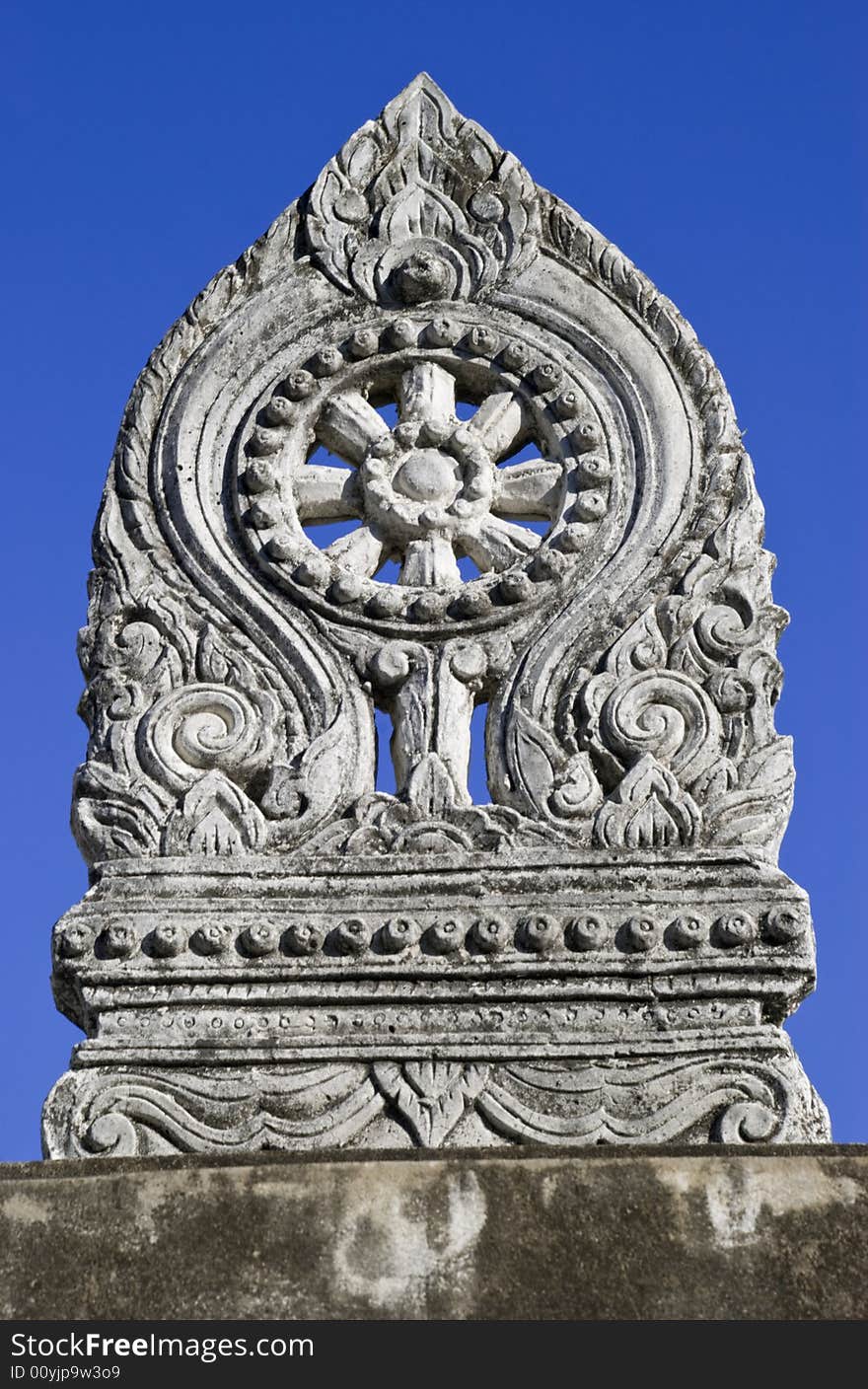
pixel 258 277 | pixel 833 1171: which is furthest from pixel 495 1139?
pixel 258 277

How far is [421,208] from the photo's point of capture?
10.0 m

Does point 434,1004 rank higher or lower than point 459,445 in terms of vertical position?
lower

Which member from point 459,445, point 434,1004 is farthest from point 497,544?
point 434,1004

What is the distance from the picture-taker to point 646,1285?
22.4 feet

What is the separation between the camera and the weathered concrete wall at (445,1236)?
684 centimetres

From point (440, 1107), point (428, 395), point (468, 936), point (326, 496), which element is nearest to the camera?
point (440, 1107)

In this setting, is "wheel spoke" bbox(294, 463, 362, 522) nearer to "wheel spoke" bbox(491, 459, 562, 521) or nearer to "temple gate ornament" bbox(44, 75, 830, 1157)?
"temple gate ornament" bbox(44, 75, 830, 1157)

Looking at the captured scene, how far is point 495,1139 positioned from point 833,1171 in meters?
1.14

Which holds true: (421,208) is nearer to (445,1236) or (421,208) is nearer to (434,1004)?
(434,1004)

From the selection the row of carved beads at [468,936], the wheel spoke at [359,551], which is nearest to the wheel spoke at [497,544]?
the wheel spoke at [359,551]

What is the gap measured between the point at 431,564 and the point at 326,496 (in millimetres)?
516

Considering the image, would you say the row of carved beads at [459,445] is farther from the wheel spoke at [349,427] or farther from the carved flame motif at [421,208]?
the carved flame motif at [421,208]

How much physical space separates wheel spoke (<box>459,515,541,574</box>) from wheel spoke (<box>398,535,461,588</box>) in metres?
0.08
